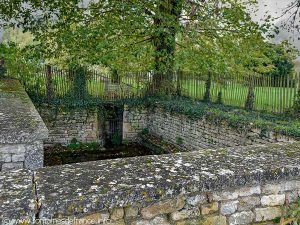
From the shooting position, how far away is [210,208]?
2.72 m

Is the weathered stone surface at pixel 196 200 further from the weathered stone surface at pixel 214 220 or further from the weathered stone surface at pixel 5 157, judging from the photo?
the weathered stone surface at pixel 5 157

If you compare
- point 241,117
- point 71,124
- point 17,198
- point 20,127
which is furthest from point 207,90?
point 17,198

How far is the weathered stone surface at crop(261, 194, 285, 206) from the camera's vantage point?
114 inches

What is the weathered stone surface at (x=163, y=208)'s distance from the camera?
2521mm

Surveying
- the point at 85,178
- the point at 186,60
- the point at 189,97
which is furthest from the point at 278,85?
the point at 85,178

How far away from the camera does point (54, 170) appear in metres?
2.76

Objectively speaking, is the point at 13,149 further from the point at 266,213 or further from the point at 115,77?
the point at 115,77

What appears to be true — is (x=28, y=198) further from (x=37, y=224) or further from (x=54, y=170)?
(x=54, y=170)

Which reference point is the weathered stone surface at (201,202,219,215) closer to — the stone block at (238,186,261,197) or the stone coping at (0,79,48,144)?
the stone block at (238,186,261,197)

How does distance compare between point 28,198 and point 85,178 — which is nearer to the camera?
point 28,198

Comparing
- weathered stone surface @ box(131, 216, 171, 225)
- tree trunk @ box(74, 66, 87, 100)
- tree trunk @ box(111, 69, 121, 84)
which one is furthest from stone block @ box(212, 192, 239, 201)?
tree trunk @ box(74, 66, 87, 100)

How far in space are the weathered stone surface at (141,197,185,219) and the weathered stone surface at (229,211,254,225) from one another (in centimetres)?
50

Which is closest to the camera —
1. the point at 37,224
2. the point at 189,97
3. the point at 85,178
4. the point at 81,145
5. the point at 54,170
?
the point at 37,224

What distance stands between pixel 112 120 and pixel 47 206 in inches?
491
